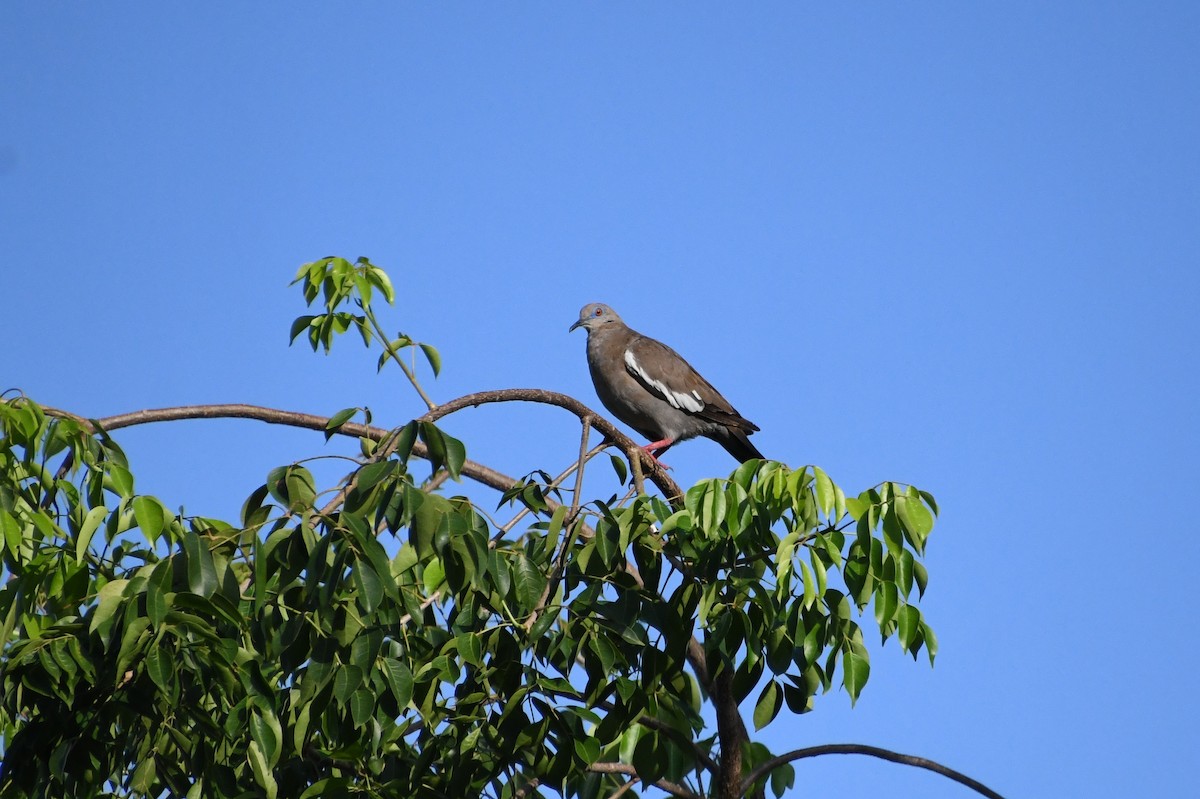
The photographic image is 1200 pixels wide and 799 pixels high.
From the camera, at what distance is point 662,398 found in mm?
8070

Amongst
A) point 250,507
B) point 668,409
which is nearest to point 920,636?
point 250,507

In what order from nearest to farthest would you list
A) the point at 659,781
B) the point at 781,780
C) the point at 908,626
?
the point at 908,626 → the point at 659,781 → the point at 781,780

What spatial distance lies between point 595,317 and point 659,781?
5.82 meters

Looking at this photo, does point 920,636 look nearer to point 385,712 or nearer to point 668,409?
point 385,712

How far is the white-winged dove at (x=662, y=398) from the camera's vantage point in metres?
8.07

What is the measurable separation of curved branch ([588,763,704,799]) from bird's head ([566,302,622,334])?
5452mm

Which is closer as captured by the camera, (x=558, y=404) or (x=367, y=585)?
(x=367, y=585)

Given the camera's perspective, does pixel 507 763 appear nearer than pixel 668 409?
Yes

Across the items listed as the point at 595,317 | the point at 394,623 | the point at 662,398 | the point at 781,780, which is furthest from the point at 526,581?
the point at 595,317

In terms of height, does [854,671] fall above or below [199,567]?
above

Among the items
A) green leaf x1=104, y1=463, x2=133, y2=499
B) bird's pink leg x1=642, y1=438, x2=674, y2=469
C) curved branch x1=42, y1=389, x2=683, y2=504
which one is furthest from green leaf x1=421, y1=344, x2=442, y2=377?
bird's pink leg x1=642, y1=438, x2=674, y2=469

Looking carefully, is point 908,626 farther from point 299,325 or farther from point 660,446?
point 660,446

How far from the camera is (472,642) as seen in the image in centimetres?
315

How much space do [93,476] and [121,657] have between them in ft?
Result: 3.00
